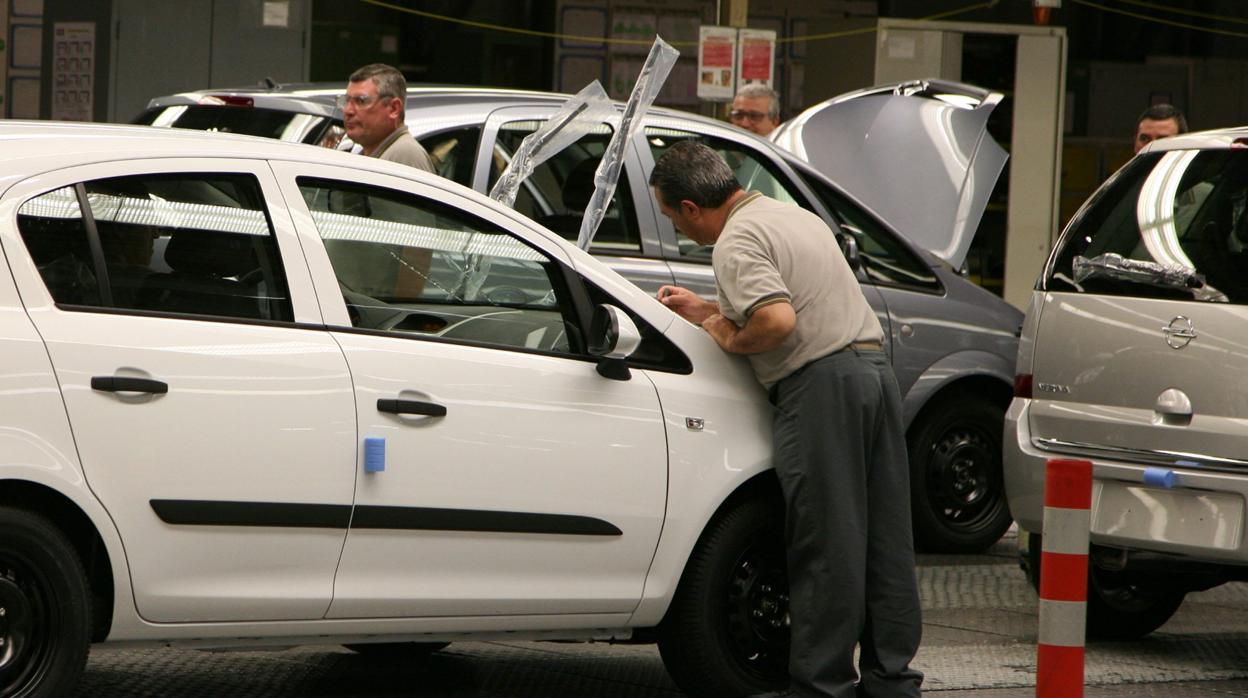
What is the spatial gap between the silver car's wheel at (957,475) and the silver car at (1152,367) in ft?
5.78

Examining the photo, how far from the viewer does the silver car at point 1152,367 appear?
19.1 ft

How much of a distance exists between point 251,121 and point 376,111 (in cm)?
69

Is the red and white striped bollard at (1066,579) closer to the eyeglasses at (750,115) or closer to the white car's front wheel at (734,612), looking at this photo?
the white car's front wheel at (734,612)

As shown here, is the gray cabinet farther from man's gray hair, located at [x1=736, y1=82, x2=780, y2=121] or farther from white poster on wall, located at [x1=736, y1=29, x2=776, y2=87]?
man's gray hair, located at [x1=736, y1=82, x2=780, y2=121]

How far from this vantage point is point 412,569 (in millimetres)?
4809

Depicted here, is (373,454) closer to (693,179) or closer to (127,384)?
(127,384)

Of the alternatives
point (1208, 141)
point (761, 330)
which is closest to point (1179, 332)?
point (1208, 141)

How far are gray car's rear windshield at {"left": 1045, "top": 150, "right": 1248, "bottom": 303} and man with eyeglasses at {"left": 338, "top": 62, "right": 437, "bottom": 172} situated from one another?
229 cm

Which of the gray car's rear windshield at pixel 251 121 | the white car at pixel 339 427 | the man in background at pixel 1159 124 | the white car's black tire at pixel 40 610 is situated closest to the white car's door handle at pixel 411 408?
the white car at pixel 339 427

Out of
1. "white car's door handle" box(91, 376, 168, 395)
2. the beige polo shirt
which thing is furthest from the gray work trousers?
"white car's door handle" box(91, 376, 168, 395)

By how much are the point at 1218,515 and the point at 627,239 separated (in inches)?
103

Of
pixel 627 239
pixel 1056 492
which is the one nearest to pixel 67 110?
pixel 627 239

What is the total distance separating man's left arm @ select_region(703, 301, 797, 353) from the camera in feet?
17.0

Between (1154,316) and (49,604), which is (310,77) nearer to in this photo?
(1154,316)
